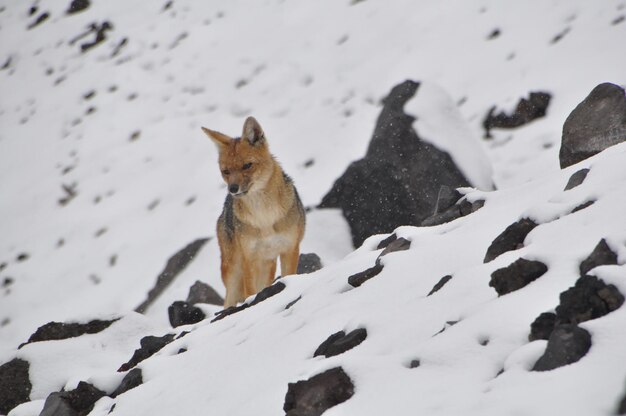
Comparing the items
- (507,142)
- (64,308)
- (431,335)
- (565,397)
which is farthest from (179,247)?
(565,397)

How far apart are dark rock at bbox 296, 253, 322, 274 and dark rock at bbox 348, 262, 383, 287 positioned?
15.7ft

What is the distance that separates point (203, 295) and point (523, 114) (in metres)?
6.55

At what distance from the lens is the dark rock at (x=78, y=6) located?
25906 millimetres

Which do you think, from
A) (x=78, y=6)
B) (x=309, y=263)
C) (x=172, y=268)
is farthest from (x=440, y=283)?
(x=78, y=6)

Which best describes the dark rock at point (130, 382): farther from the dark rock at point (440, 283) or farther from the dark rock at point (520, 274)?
the dark rock at point (520, 274)

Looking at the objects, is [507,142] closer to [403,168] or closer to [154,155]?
[403,168]

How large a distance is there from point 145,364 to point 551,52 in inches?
429

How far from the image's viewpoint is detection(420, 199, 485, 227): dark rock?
6545 mm

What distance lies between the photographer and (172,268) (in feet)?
43.6

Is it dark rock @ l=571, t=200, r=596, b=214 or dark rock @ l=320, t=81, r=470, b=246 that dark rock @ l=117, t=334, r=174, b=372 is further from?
dark rock @ l=320, t=81, r=470, b=246

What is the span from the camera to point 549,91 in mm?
13516

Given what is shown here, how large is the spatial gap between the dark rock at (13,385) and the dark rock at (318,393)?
4.37 m

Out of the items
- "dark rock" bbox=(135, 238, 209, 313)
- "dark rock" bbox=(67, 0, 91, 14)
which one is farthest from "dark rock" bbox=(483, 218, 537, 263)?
"dark rock" bbox=(67, 0, 91, 14)

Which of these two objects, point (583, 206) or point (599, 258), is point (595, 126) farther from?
point (599, 258)
